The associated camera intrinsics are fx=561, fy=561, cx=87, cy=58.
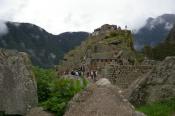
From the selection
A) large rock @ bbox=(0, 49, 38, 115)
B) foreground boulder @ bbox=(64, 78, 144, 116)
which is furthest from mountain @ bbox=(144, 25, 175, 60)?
foreground boulder @ bbox=(64, 78, 144, 116)

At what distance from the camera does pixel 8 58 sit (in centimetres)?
1201

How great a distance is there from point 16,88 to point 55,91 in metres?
1.03

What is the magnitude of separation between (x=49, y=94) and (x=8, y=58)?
Result: 134cm

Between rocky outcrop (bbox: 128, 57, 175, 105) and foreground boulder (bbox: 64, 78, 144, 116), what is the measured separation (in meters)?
3.14

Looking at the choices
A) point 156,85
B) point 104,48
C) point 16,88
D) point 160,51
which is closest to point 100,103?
point 16,88

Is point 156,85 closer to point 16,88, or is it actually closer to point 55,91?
point 55,91

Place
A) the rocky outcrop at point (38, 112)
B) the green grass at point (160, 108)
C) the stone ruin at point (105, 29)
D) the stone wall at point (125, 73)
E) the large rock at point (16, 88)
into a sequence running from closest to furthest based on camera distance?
1. the rocky outcrop at point (38, 112)
2. the large rock at point (16, 88)
3. the green grass at point (160, 108)
4. the stone wall at point (125, 73)
5. the stone ruin at point (105, 29)

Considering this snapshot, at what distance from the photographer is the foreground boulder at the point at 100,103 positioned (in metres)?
9.77

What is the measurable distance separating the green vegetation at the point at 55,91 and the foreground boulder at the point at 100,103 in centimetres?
112

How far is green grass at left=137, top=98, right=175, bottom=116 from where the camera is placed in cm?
1192

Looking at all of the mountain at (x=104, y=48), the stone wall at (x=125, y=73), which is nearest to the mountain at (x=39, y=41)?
the mountain at (x=104, y=48)

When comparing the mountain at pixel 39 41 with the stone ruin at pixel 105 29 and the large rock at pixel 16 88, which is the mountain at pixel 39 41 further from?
the large rock at pixel 16 88

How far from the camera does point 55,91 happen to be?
12.5m

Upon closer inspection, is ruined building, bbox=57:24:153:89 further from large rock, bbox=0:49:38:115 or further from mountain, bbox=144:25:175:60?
large rock, bbox=0:49:38:115
